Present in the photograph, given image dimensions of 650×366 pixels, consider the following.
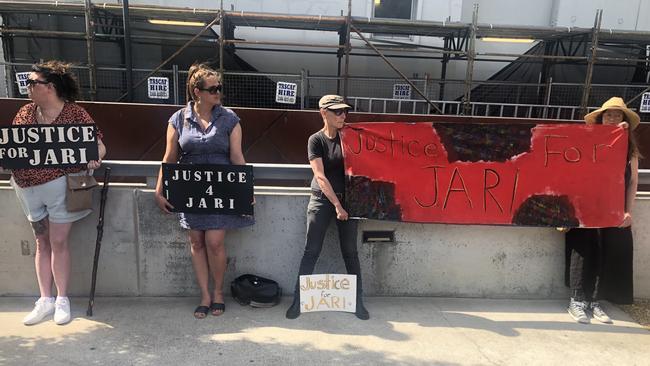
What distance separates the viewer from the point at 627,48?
13562 millimetres

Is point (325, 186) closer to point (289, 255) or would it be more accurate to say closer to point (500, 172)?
point (289, 255)

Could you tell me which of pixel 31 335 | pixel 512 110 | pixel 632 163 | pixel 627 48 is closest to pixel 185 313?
pixel 31 335

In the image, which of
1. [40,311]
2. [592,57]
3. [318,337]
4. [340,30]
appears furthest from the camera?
[340,30]

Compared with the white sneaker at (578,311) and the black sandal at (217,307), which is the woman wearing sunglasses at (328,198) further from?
the white sneaker at (578,311)

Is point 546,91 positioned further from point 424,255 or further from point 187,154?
point 187,154

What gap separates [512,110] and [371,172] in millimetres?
11138

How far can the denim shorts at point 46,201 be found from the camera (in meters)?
3.24

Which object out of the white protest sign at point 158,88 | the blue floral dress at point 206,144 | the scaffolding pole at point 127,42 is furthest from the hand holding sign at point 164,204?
the scaffolding pole at point 127,42

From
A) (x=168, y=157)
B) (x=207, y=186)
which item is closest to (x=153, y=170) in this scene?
(x=168, y=157)

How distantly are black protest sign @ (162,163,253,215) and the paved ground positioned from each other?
0.87 m

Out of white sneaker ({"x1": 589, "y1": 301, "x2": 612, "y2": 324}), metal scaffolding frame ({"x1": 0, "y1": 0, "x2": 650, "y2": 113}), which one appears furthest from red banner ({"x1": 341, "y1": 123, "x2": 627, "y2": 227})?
metal scaffolding frame ({"x1": 0, "y1": 0, "x2": 650, "y2": 113})

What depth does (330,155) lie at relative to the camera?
338 cm

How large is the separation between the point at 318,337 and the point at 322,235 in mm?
742

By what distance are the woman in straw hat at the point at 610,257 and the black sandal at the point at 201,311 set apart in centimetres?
295
